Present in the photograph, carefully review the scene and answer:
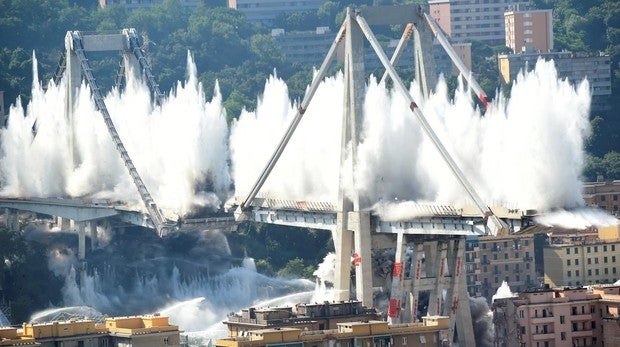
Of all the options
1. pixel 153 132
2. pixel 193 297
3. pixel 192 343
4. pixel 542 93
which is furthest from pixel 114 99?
pixel 542 93

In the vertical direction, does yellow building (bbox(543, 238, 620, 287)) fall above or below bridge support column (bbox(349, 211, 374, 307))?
below

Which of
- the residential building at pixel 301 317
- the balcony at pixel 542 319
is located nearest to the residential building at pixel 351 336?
the residential building at pixel 301 317

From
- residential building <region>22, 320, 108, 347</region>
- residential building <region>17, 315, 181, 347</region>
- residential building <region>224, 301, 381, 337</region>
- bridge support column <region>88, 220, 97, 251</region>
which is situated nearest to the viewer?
residential building <region>22, 320, 108, 347</region>

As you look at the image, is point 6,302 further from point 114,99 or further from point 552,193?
point 552,193

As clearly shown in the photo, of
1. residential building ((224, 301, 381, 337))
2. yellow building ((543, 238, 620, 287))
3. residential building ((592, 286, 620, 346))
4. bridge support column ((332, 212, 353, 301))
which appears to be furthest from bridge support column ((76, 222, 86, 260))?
residential building ((592, 286, 620, 346))

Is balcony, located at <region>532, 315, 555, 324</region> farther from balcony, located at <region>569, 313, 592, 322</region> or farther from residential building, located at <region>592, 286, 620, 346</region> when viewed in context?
residential building, located at <region>592, 286, 620, 346</region>

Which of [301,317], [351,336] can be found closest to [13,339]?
[351,336]
